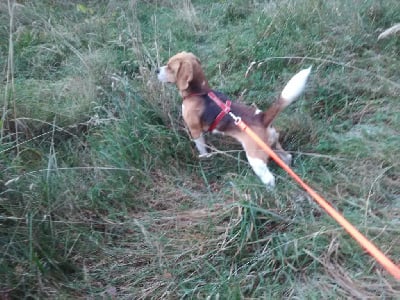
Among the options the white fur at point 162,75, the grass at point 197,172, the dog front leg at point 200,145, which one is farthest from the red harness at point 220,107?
the white fur at point 162,75

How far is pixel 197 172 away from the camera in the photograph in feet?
12.2

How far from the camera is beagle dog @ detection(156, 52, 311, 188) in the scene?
3.34 meters

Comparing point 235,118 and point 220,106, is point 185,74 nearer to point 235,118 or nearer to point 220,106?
point 220,106

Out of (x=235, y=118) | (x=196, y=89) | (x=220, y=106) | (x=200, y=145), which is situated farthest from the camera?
(x=196, y=89)

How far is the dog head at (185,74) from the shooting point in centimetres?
390

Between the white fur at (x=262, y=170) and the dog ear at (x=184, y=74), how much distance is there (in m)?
0.86

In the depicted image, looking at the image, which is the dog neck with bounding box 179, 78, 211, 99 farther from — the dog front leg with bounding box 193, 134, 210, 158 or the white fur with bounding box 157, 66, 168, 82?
the dog front leg with bounding box 193, 134, 210, 158

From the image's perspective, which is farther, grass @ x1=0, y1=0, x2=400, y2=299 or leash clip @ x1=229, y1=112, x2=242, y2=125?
leash clip @ x1=229, y1=112, x2=242, y2=125

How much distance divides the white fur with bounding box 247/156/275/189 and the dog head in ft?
2.71

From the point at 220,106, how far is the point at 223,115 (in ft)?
0.28

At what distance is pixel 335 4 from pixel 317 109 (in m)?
1.80

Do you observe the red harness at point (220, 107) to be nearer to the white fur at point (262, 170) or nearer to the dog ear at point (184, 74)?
the dog ear at point (184, 74)

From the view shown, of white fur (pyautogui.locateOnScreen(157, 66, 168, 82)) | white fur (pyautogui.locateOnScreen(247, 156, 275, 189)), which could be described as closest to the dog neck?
white fur (pyautogui.locateOnScreen(157, 66, 168, 82))

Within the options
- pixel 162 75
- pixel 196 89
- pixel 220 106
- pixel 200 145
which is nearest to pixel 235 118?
pixel 220 106
